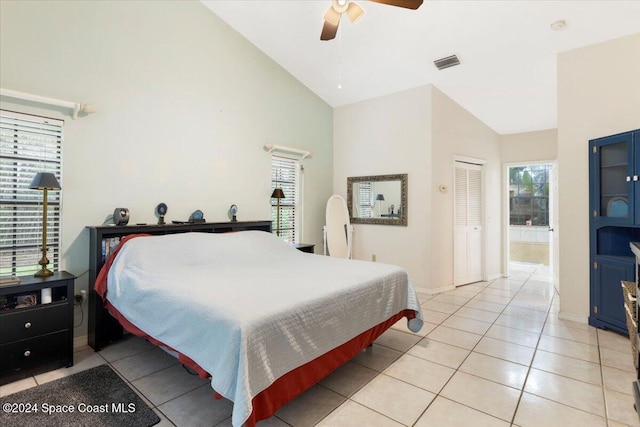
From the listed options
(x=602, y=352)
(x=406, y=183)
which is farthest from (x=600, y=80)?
(x=602, y=352)

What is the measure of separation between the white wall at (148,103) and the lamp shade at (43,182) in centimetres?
34

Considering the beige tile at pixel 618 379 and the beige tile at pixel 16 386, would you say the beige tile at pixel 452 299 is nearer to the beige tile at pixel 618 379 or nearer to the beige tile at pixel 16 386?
the beige tile at pixel 618 379

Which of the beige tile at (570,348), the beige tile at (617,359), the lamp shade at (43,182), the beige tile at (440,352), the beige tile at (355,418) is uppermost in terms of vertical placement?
the lamp shade at (43,182)

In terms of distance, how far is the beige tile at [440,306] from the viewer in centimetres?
400

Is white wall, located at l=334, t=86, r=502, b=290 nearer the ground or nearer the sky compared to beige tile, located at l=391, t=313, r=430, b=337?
nearer the sky

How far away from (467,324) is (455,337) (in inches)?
18.2

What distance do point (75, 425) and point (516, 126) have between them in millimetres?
6789

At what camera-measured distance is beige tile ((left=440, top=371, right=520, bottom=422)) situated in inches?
78.9

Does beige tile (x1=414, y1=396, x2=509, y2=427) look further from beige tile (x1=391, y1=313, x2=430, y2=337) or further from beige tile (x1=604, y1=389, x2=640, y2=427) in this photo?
beige tile (x1=391, y1=313, x2=430, y2=337)

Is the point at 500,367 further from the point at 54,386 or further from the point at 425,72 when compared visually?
the point at 425,72

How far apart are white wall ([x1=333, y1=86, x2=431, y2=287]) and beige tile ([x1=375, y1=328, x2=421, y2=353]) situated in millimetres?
1655

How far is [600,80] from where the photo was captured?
11.0 ft

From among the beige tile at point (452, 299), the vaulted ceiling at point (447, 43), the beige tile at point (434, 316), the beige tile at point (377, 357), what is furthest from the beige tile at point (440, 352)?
the vaulted ceiling at point (447, 43)

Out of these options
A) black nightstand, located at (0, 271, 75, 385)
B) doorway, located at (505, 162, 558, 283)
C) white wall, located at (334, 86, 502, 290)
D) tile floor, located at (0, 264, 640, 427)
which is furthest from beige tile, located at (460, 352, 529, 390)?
doorway, located at (505, 162, 558, 283)
